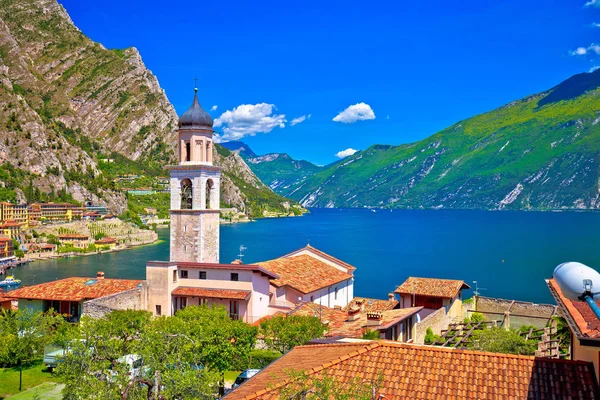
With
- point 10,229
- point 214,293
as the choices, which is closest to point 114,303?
point 214,293

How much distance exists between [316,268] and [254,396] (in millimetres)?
26938

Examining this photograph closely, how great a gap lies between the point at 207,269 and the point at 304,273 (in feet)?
24.7

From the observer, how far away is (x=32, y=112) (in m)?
180

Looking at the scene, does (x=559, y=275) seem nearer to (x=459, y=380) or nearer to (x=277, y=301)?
(x=459, y=380)

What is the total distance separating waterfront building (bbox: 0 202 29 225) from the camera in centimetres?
13750

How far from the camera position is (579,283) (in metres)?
7.11

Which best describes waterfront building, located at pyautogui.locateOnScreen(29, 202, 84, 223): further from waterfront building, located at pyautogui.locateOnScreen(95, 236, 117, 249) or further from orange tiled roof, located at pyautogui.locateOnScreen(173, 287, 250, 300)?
orange tiled roof, located at pyautogui.locateOnScreen(173, 287, 250, 300)

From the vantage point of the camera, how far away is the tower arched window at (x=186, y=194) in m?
33.8

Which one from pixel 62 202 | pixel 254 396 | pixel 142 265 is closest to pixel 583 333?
pixel 254 396

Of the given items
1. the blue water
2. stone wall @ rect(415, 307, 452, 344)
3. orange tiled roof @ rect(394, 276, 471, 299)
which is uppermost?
orange tiled roof @ rect(394, 276, 471, 299)

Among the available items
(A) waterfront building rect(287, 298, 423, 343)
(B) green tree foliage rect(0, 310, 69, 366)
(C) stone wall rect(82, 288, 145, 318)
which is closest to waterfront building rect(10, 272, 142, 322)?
(C) stone wall rect(82, 288, 145, 318)

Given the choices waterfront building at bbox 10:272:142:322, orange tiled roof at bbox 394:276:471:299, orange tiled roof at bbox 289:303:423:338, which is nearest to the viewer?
orange tiled roof at bbox 289:303:423:338

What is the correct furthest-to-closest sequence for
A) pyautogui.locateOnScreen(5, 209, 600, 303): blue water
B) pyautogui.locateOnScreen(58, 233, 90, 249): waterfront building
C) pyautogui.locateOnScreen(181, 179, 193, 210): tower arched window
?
pyautogui.locateOnScreen(58, 233, 90, 249): waterfront building → pyautogui.locateOnScreen(5, 209, 600, 303): blue water → pyautogui.locateOnScreen(181, 179, 193, 210): tower arched window

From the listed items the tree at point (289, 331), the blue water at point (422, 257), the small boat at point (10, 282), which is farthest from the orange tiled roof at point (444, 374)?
the small boat at point (10, 282)
